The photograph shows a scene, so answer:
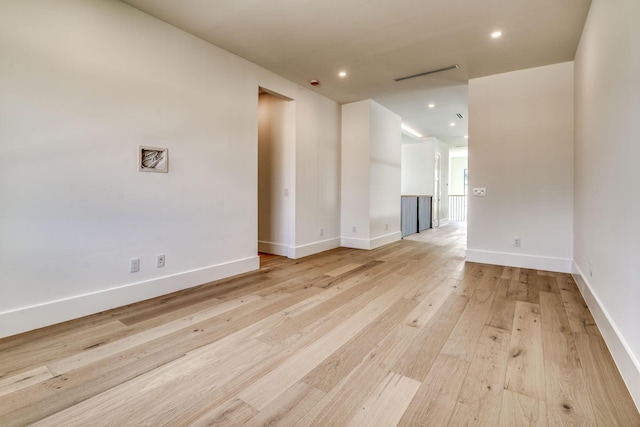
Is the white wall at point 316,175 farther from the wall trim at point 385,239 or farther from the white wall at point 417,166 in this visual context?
the white wall at point 417,166

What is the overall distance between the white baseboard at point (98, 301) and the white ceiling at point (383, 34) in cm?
243

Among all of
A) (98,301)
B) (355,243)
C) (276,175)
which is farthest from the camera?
(355,243)

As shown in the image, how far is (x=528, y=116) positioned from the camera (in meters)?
3.77

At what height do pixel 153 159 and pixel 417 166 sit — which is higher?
pixel 417 166

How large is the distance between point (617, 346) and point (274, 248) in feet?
12.6

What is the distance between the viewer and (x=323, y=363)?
165 cm

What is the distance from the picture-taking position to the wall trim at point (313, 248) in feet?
14.4

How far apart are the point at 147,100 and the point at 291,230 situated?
246cm

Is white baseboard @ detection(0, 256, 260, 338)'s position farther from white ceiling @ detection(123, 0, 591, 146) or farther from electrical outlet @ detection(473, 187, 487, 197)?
electrical outlet @ detection(473, 187, 487, 197)

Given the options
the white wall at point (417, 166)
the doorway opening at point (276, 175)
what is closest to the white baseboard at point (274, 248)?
the doorway opening at point (276, 175)

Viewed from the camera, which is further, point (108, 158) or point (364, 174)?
point (364, 174)

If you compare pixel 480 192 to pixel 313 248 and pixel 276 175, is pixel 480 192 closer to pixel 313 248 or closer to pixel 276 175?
pixel 313 248

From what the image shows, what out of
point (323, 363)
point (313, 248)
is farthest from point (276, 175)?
point (323, 363)

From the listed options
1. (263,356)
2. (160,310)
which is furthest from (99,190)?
(263,356)
